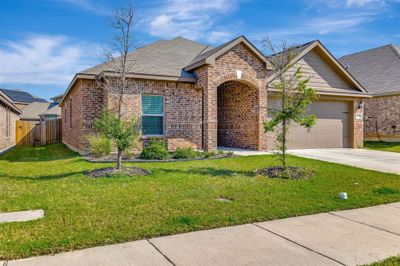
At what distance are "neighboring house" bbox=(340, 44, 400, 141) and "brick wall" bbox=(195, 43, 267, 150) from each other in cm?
1076

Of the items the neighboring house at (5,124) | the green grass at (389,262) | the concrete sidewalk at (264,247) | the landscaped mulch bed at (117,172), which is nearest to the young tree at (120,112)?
the landscaped mulch bed at (117,172)

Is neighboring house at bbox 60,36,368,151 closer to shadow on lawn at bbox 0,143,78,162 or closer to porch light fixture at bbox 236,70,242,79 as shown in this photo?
porch light fixture at bbox 236,70,242,79

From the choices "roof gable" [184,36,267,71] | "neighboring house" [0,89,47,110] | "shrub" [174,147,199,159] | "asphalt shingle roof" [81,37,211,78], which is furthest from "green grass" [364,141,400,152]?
"neighboring house" [0,89,47,110]

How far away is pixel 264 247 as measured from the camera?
4.03 m

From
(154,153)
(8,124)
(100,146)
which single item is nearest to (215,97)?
(154,153)

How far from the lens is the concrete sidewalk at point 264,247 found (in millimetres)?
3615

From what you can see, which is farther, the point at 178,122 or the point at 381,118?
the point at 381,118

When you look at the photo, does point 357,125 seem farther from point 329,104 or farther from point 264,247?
point 264,247

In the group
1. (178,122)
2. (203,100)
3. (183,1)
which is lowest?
(178,122)

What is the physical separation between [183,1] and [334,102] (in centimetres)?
1007

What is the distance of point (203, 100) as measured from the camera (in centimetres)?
1377

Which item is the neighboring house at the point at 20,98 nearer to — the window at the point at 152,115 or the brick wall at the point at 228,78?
the window at the point at 152,115

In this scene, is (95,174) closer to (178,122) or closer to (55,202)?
(55,202)

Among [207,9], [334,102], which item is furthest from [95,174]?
[334,102]
